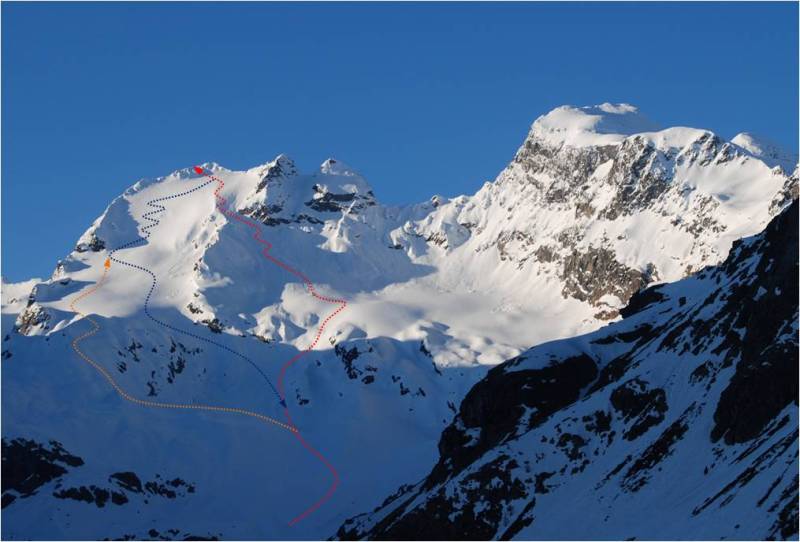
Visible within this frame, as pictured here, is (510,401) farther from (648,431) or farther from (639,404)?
(648,431)

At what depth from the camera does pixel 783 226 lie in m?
141

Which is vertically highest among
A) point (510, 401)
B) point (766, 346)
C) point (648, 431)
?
point (510, 401)

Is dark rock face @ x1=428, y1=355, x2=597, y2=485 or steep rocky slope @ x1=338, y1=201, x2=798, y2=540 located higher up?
dark rock face @ x1=428, y1=355, x2=597, y2=485

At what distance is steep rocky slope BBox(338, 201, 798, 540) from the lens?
113188 millimetres

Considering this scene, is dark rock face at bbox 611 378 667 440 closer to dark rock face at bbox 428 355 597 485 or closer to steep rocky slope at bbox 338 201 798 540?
steep rocky slope at bbox 338 201 798 540

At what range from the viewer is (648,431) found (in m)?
142

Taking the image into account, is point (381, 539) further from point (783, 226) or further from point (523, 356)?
point (783, 226)

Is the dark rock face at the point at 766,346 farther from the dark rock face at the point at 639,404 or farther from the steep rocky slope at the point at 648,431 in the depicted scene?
the dark rock face at the point at 639,404

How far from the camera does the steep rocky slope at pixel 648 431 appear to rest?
113 meters

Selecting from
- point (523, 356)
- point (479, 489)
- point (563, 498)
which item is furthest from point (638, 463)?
point (523, 356)

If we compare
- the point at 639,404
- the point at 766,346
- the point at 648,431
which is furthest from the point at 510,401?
the point at 766,346

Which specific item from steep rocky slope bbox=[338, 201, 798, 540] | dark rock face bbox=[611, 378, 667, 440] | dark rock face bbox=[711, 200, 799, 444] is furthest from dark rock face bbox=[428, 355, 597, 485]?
dark rock face bbox=[711, 200, 799, 444]

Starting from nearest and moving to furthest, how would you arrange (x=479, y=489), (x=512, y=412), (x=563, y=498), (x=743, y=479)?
(x=743, y=479), (x=563, y=498), (x=479, y=489), (x=512, y=412)

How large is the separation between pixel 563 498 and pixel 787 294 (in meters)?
28.1
